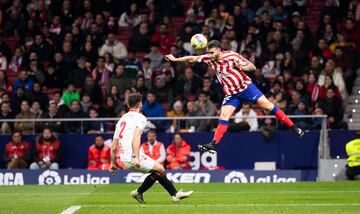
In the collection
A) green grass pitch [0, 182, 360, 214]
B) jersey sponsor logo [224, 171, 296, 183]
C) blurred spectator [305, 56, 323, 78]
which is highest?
blurred spectator [305, 56, 323, 78]

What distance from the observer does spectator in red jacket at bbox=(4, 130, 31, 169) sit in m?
22.2

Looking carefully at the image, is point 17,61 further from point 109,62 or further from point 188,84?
point 188,84

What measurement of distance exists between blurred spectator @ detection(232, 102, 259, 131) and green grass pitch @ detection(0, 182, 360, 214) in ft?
11.7

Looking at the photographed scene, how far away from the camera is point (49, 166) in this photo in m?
22.2

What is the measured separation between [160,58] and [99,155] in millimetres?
4785

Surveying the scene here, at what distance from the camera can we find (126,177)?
70.4 ft

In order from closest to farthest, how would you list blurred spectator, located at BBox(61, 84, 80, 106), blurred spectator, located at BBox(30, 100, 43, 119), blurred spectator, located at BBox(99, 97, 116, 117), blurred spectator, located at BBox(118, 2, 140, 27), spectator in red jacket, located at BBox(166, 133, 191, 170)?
spectator in red jacket, located at BBox(166, 133, 191, 170) → blurred spectator, located at BBox(99, 97, 116, 117) → blurred spectator, located at BBox(30, 100, 43, 119) → blurred spectator, located at BBox(61, 84, 80, 106) → blurred spectator, located at BBox(118, 2, 140, 27)

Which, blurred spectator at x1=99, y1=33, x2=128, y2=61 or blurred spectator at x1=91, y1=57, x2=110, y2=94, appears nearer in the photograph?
blurred spectator at x1=91, y1=57, x2=110, y2=94

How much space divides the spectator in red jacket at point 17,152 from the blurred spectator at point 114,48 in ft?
15.4

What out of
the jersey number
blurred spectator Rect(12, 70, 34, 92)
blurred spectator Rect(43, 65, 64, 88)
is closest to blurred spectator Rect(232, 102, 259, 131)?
blurred spectator Rect(43, 65, 64, 88)

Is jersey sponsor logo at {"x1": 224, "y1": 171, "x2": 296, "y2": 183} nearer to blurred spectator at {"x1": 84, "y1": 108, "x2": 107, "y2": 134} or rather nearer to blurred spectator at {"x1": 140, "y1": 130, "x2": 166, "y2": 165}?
blurred spectator at {"x1": 140, "y1": 130, "x2": 166, "y2": 165}

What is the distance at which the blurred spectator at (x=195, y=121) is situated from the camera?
22.3m

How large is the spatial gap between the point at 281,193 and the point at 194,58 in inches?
113

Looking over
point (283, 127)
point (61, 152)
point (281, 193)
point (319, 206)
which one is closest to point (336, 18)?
point (283, 127)
